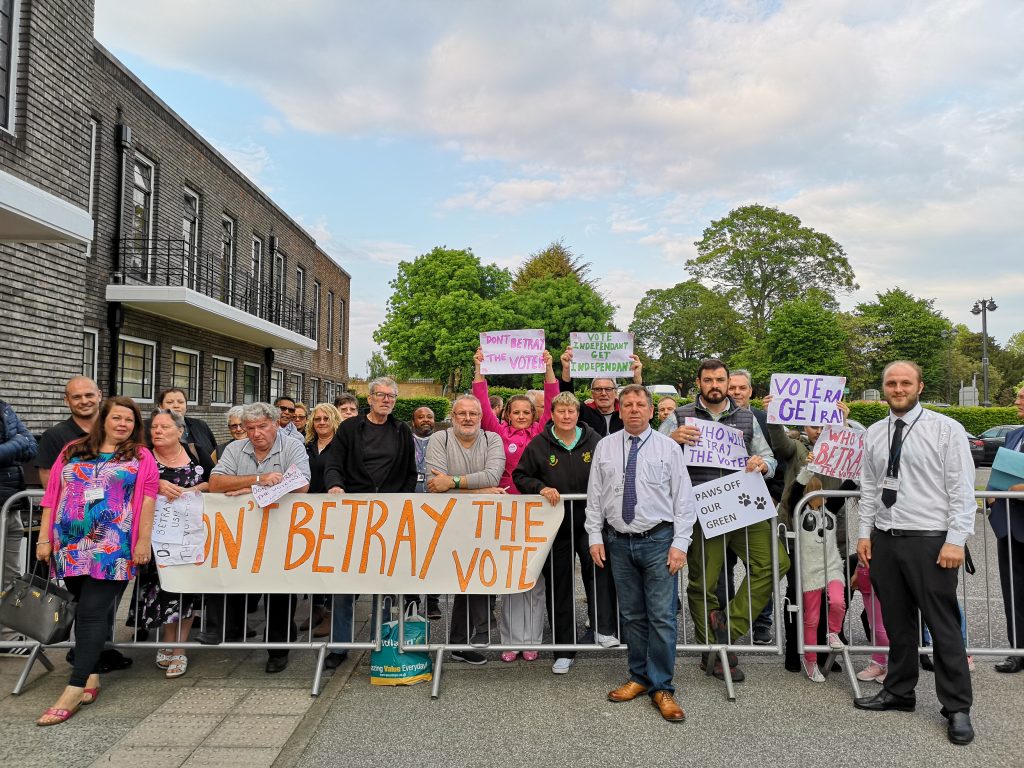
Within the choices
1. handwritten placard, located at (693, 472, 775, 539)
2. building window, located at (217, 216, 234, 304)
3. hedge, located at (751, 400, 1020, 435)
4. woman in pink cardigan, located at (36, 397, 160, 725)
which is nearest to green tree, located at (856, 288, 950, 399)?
hedge, located at (751, 400, 1020, 435)

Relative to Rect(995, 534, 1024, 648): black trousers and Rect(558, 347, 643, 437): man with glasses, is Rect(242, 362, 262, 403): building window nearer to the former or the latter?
Rect(558, 347, 643, 437): man with glasses

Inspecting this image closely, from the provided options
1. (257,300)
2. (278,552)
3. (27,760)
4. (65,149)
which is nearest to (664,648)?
(278,552)

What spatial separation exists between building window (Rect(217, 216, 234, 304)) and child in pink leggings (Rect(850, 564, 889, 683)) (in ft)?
58.0

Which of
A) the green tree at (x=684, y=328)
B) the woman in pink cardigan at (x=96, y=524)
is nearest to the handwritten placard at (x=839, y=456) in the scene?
the woman in pink cardigan at (x=96, y=524)

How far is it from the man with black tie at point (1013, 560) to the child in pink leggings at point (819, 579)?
1.25 meters

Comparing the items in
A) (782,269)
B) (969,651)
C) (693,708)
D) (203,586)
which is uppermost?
(782,269)

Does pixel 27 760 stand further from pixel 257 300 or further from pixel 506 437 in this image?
pixel 257 300

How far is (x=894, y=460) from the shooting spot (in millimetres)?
4195

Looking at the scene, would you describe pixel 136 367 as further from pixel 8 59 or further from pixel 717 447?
pixel 717 447

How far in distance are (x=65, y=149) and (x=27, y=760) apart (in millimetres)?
8189

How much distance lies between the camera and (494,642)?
5574mm

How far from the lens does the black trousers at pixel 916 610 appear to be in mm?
3967

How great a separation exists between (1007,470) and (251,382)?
799 inches

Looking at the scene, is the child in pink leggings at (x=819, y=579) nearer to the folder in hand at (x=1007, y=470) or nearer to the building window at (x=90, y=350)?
the folder in hand at (x=1007, y=470)
